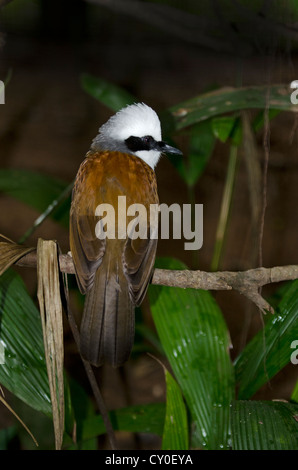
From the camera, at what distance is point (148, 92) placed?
6066 mm

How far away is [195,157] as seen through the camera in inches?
99.0

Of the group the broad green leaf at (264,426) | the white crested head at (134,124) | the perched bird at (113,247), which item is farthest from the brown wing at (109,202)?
the broad green leaf at (264,426)

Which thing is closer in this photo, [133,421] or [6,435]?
[133,421]

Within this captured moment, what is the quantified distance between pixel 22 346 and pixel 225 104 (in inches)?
41.6

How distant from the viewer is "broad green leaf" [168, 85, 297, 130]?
1926mm

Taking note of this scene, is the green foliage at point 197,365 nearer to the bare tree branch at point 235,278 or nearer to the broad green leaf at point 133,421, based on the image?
the broad green leaf at point 133,421

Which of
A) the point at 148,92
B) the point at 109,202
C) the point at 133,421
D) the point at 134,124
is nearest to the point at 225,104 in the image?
the point at 134,124

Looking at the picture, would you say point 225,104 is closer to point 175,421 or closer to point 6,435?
point 175,421

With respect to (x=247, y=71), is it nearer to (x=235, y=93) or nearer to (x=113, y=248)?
(x=235, y=93)

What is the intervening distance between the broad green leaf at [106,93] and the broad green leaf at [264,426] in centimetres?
136

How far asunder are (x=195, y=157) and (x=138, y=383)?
1683 mm

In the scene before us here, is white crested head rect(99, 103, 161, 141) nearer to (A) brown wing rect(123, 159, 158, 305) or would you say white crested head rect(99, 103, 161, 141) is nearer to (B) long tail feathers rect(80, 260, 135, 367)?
(A) brown wing rect(123, 159, 158, 305)

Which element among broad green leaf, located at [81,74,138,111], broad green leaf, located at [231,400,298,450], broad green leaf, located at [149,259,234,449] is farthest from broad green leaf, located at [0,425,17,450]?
broad green leaf, located at [81,74,138,111]

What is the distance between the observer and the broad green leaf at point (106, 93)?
234cm
